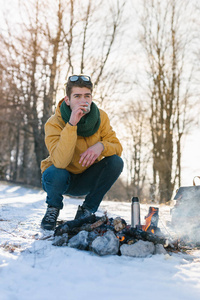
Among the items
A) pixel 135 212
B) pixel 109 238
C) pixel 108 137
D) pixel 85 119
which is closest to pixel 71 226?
pixel 109 238

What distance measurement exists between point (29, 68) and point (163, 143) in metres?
6.62

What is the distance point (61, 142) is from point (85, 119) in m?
0.38

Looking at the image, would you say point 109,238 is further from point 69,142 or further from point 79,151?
point 79,151

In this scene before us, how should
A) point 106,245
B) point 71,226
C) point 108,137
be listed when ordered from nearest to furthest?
1. point 106,245
2. point 71,226
3. point 108,137

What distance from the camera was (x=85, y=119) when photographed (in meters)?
2.98

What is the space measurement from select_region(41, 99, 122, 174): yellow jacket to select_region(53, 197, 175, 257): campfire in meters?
0.68

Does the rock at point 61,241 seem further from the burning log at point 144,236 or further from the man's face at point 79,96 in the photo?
the man's face at point 79,96

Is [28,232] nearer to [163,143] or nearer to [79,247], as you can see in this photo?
[79,247]

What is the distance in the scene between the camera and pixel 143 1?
1271 cm

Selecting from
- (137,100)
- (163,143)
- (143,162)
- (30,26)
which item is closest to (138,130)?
(143,162)

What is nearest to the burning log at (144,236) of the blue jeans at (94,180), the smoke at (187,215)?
the smoke at (187,215)

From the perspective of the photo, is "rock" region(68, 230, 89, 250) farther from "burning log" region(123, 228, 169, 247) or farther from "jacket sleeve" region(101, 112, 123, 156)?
"jacket sleeve" region(101, 112, 123, 156)

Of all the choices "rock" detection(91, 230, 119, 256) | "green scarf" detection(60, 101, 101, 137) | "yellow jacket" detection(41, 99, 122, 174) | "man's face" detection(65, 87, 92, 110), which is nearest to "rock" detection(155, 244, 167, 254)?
"rock" detection(91, 230, 119, 256)

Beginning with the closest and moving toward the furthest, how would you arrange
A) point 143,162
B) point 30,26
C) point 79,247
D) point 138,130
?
1. point 79,247
2. point 30,26
3. point 138,130
4. point 143,162
